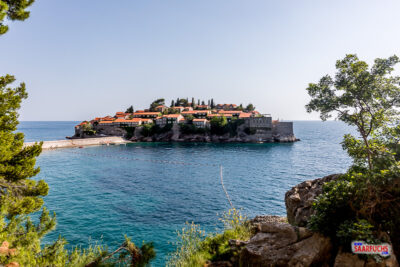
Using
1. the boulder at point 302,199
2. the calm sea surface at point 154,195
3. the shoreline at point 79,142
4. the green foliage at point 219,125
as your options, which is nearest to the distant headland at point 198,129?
the green foliage at point 219,125

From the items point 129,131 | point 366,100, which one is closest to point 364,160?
point 366,100

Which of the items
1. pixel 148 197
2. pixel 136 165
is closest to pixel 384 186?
pixel 148 197

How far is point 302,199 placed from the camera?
11.5 metres

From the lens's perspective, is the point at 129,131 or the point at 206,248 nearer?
the point at 206,248

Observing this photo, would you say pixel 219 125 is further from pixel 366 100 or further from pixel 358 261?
pixel 358 261

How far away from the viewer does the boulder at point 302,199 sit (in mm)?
10094

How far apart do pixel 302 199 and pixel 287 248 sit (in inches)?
198

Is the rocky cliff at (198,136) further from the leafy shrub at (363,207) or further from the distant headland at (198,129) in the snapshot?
the leafy shrub at (363,207)

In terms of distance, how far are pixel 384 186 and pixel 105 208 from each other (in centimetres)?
2440

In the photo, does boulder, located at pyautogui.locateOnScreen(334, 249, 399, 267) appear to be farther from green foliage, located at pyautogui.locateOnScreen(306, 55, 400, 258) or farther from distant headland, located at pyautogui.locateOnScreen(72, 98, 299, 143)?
distant headland, located at pyautogui.locateOnScreen(72, 98, 299, 143)

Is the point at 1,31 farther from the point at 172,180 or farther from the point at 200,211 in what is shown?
the point at 172,180

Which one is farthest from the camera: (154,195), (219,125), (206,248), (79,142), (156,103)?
(156,103)

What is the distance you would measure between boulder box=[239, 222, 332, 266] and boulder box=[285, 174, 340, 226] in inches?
102

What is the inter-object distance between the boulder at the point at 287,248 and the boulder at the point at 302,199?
2598mm
